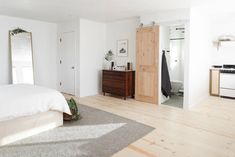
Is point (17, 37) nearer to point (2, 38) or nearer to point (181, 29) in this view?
point (2, 38)

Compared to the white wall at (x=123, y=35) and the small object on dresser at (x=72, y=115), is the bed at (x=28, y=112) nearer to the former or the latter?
the small object on dresser at (x=72, y=115)

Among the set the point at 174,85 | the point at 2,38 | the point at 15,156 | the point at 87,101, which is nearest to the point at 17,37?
the point at 2,38

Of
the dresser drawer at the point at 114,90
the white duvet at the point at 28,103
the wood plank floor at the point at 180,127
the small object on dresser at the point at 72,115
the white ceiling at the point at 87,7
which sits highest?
the white ceiling at the point at 87,7

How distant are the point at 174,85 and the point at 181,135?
3464mm

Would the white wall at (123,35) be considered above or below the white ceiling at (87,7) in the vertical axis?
below

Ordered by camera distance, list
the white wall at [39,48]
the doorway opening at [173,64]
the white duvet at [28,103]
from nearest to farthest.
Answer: the white duvet at [28,103] → the doorway opening at [173,64] → the white wall at [39,48]

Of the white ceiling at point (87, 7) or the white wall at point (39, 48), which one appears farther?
the white wall at point (39, 48)

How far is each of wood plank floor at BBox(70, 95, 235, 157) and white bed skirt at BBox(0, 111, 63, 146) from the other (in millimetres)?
1349

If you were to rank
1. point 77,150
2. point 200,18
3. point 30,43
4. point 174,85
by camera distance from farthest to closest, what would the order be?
point 174,85, point 30,43, point 200,18, point 77,150

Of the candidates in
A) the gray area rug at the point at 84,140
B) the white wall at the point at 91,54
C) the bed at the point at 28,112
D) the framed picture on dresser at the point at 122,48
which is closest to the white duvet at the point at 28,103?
the bed at the point at 28,112

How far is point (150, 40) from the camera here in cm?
488

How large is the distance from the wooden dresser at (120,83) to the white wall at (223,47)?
285 centimetres

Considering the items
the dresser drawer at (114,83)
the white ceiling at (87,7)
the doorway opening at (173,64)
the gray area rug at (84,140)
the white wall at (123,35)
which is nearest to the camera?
the gray area rug at (84,140)

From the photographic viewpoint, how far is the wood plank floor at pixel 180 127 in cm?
247
